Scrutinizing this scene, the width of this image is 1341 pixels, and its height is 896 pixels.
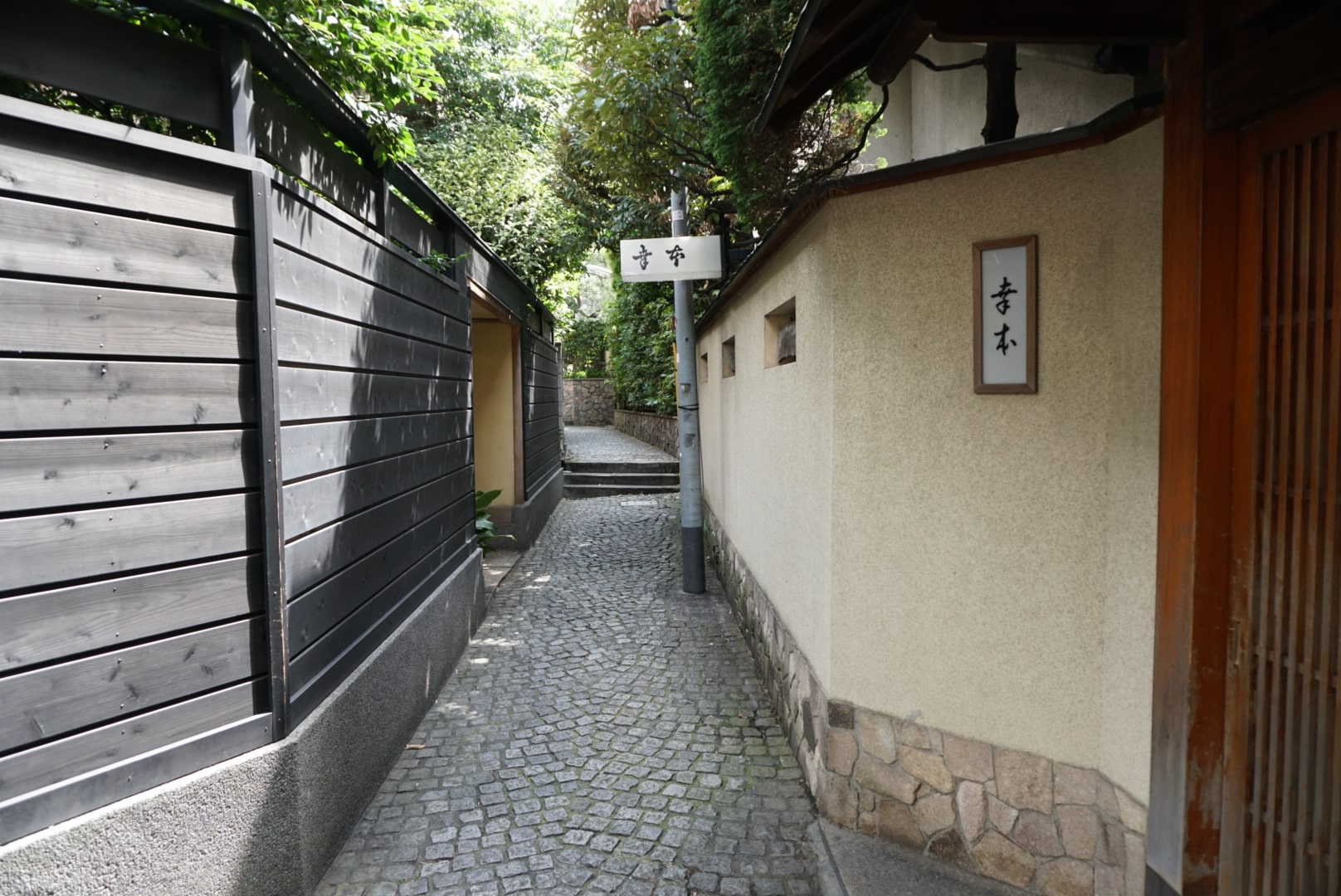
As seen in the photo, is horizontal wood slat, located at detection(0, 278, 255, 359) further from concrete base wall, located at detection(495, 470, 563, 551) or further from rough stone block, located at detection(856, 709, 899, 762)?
concrete base wall, located at detection(495, 470, 563, 551)

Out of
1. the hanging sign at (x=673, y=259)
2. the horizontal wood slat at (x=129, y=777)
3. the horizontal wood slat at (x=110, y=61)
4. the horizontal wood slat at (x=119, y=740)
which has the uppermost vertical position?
the hanging sign at (x=673, y=259)

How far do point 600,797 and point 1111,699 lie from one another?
2247 millimetres

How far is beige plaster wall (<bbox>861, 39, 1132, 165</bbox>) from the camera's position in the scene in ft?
12.1

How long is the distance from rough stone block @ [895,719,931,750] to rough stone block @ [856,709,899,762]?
0.09 ft

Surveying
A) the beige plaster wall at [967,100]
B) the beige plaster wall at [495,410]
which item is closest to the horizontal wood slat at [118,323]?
the beige plaster wall at [967,100]

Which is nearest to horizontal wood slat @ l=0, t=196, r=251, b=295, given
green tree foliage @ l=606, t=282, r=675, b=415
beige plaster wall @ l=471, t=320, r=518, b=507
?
beige plaster wall @ l=471, t=320, r=518, b=507

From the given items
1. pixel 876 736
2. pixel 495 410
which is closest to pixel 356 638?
pixel 876 736

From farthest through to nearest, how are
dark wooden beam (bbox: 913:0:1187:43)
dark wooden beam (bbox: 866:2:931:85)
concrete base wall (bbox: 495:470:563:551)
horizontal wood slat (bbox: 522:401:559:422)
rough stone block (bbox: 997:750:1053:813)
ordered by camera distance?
horizontal wood slat (bbox: 522:401:559:422) < concrete base wall (bbox: 495:470:563:551) < rough stone block (bbox: 997:750:1053:813) < dark wooden beam (bbox: 866:2:931:85) < dark wooden beam (bbox: 913:0:1187:43)

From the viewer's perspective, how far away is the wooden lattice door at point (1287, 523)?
1.79 meters

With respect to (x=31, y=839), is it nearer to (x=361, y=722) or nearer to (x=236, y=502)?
(x=236, y=502)

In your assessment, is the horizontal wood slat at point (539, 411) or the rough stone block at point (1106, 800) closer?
the rough stone block at point (1106, 800)

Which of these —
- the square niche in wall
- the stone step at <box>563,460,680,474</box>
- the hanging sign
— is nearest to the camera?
the square niche in wall

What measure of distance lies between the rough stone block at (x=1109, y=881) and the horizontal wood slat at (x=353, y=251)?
3.74 m

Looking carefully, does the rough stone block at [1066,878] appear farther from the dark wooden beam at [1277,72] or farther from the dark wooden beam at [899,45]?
the dark wooden beam at [899,45]
